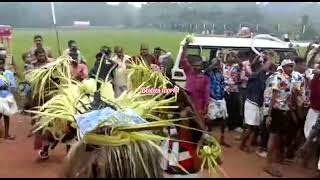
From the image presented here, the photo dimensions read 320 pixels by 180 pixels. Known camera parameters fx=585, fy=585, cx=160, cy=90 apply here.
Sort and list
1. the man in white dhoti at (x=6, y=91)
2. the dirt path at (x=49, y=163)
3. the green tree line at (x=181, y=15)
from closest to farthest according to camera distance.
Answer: the dirt path at (x=49, y=163), the man in white dhoti at (x=6, y=91), the green tree line at (x=181, y=15)

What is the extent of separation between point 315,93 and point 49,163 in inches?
144

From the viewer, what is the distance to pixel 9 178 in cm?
698

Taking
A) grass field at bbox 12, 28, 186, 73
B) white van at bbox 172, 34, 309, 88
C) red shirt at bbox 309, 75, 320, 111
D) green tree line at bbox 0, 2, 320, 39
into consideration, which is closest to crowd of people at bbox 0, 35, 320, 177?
red shirt at bbox 309, 75, 320, 111

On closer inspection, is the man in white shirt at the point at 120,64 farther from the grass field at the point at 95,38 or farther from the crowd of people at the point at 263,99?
the grass field at the point at 95,38

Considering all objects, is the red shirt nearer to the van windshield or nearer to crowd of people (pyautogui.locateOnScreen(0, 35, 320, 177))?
crowd of people (pyautogui.locateOnScreen(0, 35, 320, 177))

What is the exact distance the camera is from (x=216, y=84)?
9.05 meters

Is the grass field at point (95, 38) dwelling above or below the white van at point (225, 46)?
below

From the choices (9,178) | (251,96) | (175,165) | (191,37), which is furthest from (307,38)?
(175,165)

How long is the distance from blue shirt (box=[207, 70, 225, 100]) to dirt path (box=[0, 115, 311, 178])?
2.78ft

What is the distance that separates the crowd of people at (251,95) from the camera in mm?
7590

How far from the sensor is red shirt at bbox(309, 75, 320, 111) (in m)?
7.47

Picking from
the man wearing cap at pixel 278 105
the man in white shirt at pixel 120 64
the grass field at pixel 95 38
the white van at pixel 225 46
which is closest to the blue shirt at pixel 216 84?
the white van at pixel 225 46

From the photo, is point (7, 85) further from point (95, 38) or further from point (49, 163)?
point (95, 38)

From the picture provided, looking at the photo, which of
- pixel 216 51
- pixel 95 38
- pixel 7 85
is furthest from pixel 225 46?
pixel 95 38
